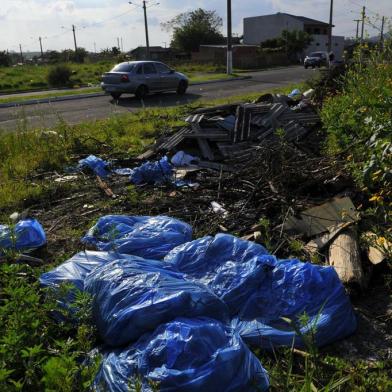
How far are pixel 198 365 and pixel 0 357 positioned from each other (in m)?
1.14

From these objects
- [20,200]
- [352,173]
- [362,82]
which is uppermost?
[362,82]

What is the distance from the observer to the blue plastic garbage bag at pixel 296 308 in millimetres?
2977

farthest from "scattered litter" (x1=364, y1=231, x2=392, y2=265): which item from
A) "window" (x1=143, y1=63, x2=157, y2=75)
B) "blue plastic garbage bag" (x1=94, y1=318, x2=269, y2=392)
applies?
"window" (x1=143, y1=63, x2=157, y2=75)

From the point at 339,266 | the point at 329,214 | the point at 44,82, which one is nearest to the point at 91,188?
the point at 329,214

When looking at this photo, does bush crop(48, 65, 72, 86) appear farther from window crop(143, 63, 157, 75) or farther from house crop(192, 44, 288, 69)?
house crop(192, 44, 288, 69)

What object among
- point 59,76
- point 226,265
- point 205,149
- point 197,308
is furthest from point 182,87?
point 197,308

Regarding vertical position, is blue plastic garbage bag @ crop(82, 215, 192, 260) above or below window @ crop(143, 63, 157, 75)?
below

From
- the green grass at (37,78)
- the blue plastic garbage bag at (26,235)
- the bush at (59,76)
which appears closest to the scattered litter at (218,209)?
the blue plastic garbage bag at (26,235)

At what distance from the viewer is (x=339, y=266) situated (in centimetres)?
370

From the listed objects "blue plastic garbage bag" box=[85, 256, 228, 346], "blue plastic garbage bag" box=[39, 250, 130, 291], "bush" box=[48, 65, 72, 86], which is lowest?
"blue plastic garbage bag" box=[39, 250, 130, 291]

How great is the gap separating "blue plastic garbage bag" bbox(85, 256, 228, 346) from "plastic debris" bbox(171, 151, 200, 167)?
4.18 meters

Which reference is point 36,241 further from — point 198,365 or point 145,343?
point 198,365

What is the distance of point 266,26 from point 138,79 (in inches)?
2434

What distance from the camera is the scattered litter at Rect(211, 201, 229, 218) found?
5.05 m
